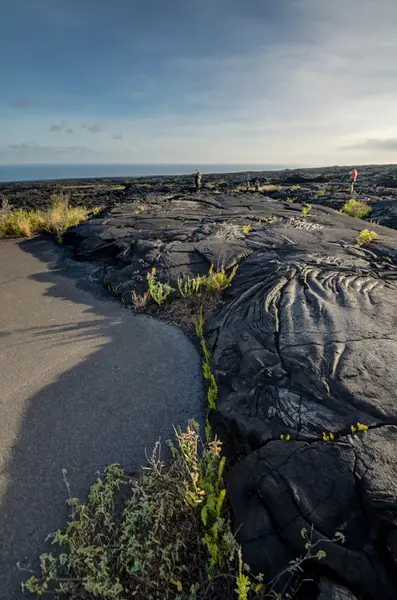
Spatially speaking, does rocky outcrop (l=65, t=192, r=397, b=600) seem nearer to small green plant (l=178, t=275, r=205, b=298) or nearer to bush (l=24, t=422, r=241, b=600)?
bush (l=24, t=422, r=241, b=600)

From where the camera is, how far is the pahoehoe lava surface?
1813 millimetres

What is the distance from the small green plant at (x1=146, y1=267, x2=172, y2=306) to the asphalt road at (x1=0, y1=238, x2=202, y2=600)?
0.46 meters

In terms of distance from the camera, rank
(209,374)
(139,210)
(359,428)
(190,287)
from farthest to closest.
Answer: (139,210) → (190,287) → (209,374) → (359,428)

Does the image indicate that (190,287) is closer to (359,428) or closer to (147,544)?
(359,428)

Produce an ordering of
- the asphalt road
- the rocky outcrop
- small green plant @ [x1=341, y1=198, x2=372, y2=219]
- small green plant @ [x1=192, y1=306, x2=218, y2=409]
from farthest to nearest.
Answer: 1. small green plant @ [x1=341, y1=198, x2=372, y2=219]
2. small green plant @ [x1=192, y1=306, x2=218, y2=409]
3. the asphalt road
4. the rocky outcrop

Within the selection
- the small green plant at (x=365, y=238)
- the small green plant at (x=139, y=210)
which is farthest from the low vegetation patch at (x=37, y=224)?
the small green plant at (x=365, y=238)

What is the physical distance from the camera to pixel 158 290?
5.88 m

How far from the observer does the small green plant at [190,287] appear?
5.90 metres

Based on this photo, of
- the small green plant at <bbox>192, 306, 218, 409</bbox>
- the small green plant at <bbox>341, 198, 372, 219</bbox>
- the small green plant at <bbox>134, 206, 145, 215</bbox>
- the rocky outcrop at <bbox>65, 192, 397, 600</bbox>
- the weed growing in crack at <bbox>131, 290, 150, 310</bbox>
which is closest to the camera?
the rocky outcrop at <bbox>65, 192, 397, 600</bbox>

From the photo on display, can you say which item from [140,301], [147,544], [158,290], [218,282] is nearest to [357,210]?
[218,282]

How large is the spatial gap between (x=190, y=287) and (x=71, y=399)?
10.0 feet

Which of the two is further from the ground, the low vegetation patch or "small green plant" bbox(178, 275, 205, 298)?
the low vegetation patch

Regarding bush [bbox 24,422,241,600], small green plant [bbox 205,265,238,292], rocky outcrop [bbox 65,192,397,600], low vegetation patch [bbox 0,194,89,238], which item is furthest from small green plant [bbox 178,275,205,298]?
low vegetation patch [bbox 0,194,89,238]

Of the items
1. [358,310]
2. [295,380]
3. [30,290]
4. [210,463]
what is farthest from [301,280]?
[30,290]
